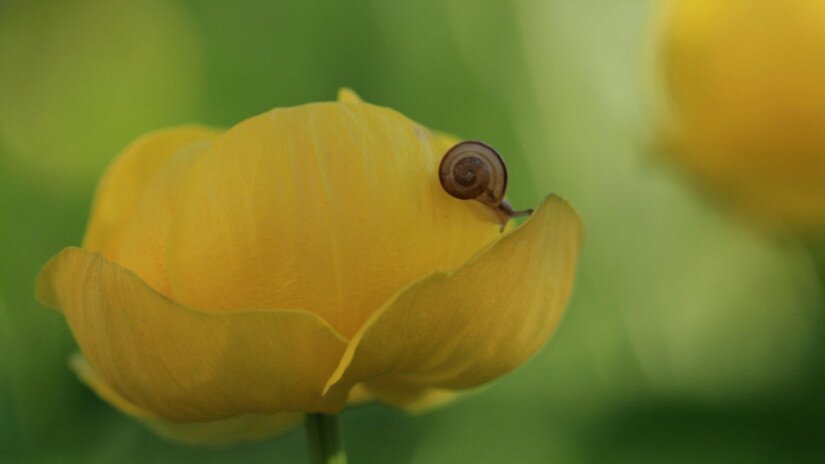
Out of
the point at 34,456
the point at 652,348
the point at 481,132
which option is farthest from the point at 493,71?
the point at 34,456

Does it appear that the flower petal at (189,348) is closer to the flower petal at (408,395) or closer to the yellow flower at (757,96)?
the flower petal at (408,395)

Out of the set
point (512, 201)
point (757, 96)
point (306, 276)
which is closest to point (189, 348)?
point (306, 276)

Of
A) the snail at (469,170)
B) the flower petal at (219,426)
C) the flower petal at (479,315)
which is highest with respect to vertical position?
the snail at (469,170)

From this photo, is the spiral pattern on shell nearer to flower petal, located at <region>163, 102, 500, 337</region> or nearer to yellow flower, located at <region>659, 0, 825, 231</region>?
flower petal, located at <region>163, 102, 500, 337</region>

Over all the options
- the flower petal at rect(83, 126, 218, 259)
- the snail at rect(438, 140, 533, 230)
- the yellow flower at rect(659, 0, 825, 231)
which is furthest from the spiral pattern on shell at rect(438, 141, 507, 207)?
the yellow flower at rect(659, 0, 825, 231)

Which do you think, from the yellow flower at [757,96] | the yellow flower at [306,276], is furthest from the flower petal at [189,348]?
the yellow flower at [757,96]

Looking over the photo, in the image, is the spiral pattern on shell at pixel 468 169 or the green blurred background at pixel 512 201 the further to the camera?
the green blurred background at pixel 512 201

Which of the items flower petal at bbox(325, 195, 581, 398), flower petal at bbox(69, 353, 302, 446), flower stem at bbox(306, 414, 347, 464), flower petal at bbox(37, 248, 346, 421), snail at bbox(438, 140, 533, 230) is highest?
snail at bbox(438, 140, 533, 230)
